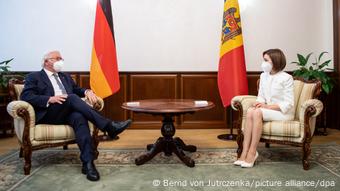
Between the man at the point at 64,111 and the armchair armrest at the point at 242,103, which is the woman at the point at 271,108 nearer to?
the armchair armrest at the point at 242,103

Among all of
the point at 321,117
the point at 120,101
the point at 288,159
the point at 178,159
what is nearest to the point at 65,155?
the point at 178,159

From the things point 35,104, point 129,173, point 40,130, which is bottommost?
point 129,173

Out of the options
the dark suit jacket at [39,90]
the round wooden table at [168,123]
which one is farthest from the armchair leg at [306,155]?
the dark suit jacket at [39,90]

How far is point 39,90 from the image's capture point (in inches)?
108

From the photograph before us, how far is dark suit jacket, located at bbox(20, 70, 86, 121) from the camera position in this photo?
8.46ft

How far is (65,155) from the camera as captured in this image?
3072mm

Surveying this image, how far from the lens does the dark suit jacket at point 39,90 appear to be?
8.46ft

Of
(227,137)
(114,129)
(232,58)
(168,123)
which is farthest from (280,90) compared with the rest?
(114,129)

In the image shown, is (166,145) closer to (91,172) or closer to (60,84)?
(91,172)

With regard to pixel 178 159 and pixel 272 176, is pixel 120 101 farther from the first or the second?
pixel 272 176

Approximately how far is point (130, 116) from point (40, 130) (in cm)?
212

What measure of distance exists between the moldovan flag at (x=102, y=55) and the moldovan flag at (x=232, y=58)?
1.38 meters

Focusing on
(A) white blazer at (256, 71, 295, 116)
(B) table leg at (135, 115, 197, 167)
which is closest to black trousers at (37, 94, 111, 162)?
(B) table leg at (135, 115, 197, 167)

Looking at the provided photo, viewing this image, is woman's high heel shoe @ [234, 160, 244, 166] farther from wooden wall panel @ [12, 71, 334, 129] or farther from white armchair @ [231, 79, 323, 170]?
wooden wall panel @ [12, 71, 334, 129]
